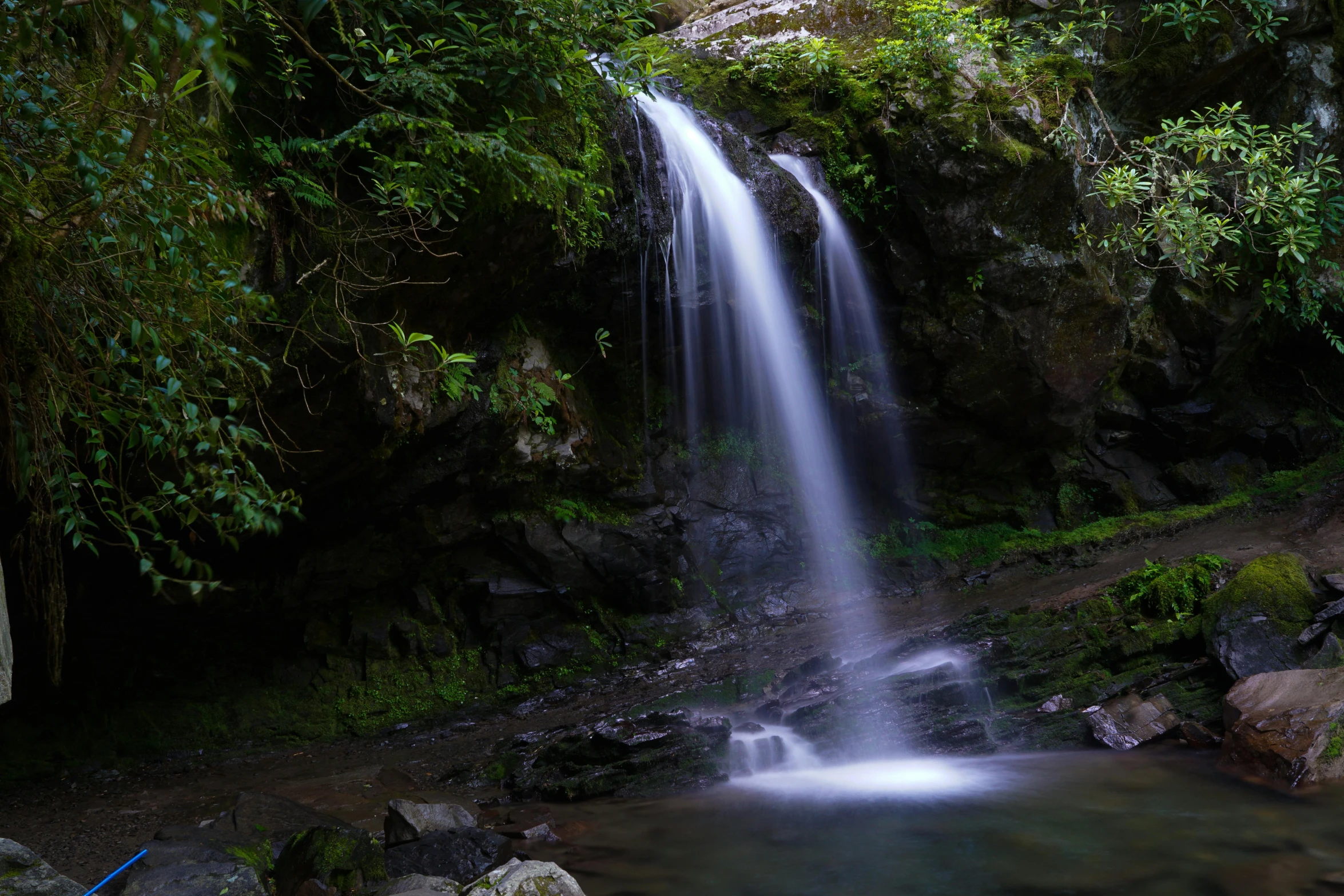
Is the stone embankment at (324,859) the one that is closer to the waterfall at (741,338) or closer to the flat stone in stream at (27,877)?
the flat stone in stream at (27,877)

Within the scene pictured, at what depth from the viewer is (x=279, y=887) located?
4.39 m

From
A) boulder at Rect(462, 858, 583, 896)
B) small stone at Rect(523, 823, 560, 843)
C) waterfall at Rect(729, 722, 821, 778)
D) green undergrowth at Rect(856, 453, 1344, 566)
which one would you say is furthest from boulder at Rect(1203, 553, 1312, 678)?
boulder at Rect(462, 858, 583, 896)

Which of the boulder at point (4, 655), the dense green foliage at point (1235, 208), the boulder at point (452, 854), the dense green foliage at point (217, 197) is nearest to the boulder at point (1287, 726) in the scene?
the dense green foliage at point (1235, 208)

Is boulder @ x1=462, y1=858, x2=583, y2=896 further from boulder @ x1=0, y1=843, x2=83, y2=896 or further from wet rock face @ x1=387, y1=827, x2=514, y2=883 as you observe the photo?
boulder @ x1=0, y1=843, x2=83, y2=896

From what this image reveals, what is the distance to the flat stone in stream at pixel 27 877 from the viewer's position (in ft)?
10.9

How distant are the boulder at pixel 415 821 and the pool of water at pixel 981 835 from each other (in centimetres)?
59

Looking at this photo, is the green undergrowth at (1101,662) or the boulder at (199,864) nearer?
the boulder at (199,864)

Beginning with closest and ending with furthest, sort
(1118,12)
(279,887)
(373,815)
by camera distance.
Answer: (279,887), (373,815), (1118,12)

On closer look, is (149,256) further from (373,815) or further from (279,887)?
(373,815)

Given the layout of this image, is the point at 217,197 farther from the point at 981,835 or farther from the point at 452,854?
the point at 981,835

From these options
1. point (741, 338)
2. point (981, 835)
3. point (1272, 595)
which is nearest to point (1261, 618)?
point (1272, 595)

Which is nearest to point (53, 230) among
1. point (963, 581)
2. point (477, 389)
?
point (477, 389)

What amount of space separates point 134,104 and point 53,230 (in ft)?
3.00

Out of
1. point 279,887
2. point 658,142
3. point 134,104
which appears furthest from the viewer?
point 658,142
